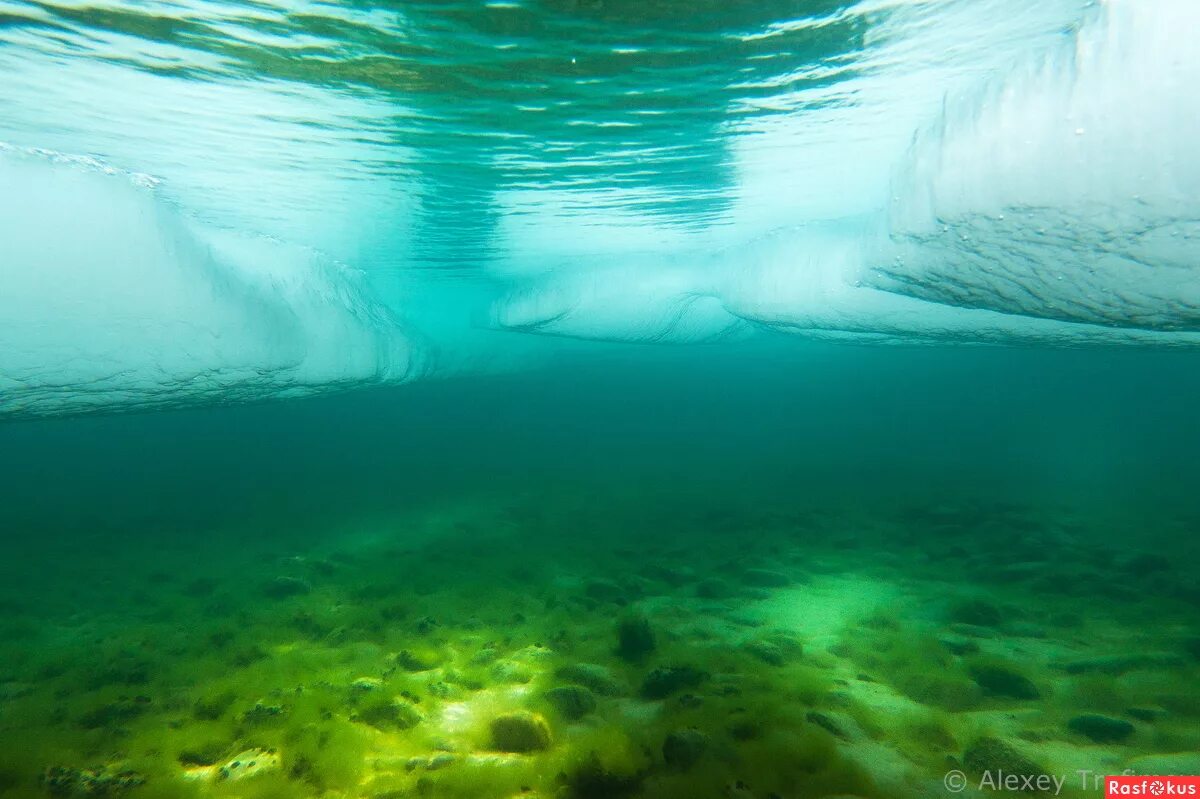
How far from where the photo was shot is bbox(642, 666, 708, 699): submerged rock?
3.88m

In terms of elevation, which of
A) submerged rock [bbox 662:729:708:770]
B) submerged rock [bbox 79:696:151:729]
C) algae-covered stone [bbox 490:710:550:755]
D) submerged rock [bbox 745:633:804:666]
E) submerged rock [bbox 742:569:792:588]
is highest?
submerged rock [bbox 662:729:708:770]

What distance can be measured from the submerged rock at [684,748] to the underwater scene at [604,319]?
0.04 m

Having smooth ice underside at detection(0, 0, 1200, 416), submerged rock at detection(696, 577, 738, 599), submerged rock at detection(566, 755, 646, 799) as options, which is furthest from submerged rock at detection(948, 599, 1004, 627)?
submerged rock at detection(566, 755, 646, 799)

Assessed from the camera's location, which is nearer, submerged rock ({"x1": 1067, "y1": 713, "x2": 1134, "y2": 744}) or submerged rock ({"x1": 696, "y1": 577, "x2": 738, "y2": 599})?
submerged rock ({"x1": 1067, "y1": 713, "x2": 1134, "y2": 744})

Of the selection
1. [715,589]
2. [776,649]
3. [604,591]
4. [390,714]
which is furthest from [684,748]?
[715,589]

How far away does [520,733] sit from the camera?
3.38m

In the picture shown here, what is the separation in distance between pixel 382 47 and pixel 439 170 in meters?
3.48

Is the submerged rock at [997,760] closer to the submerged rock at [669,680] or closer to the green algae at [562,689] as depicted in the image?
the green algae at [562,689]

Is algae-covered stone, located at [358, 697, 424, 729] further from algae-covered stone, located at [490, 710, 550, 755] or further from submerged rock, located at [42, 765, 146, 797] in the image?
submerged rock, located at [42, 765, 146, 797]

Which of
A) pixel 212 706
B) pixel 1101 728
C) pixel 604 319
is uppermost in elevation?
pixel 604 319

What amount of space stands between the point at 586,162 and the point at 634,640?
6478 mm

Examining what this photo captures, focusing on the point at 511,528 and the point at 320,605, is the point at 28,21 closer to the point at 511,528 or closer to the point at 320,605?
the point at 320,605

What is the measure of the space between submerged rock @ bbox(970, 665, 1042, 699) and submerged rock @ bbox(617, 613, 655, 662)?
2600 mm

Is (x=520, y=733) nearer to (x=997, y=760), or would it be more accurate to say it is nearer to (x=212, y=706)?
(x=212, y=706)
